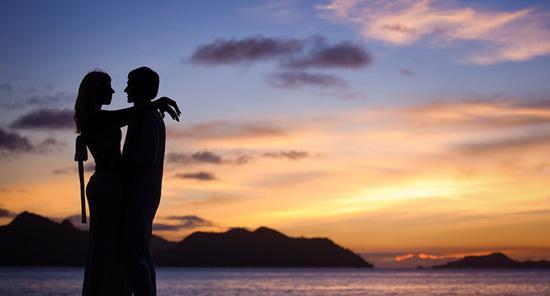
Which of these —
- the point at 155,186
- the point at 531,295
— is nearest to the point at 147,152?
the point at 155,186

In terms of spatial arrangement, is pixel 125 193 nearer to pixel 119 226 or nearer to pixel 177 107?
pixel 119 226

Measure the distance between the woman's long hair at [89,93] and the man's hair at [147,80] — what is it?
31 centimetres

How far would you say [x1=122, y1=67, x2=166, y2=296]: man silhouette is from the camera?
304 inches

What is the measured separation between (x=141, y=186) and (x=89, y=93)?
1094 mm

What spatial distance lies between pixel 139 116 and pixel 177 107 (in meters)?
0.39

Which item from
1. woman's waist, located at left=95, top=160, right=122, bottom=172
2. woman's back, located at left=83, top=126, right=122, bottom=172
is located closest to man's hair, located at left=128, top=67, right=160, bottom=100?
woman's back, located at left=83, top=126, right=122, bottom=172

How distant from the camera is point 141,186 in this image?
7.75m

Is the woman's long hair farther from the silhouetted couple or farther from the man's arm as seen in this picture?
the man's arm

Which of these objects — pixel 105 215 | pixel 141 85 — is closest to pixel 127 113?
pixel 141 85

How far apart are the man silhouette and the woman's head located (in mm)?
298

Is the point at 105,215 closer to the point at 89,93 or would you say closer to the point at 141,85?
the point at 89,93

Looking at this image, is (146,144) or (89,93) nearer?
(146,144)

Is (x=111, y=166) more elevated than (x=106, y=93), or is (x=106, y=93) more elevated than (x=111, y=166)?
(x=106, y=93)

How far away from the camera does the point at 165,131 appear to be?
8000 millimetres
